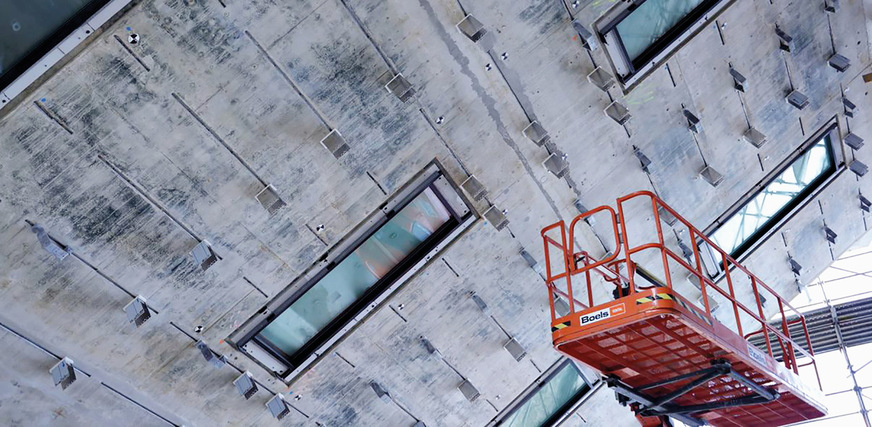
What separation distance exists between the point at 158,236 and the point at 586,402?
31.9ft

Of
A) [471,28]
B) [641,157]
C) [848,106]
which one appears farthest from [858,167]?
[471,28]

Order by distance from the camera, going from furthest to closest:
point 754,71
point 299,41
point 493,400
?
point 493,400, point 754,71, point 299,41

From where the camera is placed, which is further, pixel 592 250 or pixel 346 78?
pixel 592 250

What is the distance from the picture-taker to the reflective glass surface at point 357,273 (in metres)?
12.3

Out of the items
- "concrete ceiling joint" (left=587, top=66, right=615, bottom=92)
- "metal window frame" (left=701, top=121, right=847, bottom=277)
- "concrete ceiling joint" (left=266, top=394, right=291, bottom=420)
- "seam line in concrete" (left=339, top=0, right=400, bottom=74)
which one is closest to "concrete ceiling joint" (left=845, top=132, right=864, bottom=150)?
"metal window frame" (left=701, top=121, right=847, bottom=277)

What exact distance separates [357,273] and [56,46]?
537 centimetres

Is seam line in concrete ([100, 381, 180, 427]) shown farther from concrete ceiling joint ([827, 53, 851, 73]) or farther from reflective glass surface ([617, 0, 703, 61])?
concrete ceiling joint ([827, 53, 851, 73])

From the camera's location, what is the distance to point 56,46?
9164 mm

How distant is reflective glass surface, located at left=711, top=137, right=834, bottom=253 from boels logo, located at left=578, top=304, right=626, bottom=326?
668 centimetres

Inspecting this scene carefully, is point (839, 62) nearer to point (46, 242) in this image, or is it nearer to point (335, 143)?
point (335, 143)

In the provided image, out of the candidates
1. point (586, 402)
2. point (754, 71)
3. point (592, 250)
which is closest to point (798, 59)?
point (754, 71)

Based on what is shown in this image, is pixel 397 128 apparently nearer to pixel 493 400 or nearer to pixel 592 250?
pixel 592 250

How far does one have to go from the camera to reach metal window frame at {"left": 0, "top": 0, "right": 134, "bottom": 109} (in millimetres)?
9156

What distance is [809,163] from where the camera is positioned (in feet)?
54.0
